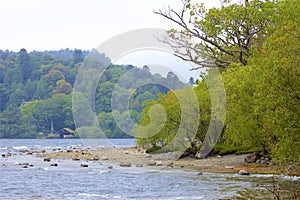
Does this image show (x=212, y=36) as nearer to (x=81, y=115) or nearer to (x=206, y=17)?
(x=206, y=17)

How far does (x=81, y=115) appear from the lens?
12975 cm

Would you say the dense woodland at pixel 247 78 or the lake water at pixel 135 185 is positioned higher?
the dense woodland at pixel 247 78

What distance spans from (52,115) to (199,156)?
126 meters

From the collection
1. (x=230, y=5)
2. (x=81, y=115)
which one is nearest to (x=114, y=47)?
(x=230, y=5)

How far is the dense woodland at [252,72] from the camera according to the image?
25844mm

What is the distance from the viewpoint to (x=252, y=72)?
110ft

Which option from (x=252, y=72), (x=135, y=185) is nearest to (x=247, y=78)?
(x=252, y=72)

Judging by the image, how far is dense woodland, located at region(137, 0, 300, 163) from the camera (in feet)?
84.8

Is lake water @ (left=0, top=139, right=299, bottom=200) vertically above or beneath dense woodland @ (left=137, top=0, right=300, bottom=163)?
beneath

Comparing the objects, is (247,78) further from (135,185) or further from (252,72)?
(135,185)

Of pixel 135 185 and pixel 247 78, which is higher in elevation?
pixel 247 78

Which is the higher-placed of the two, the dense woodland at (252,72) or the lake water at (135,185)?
the dense woodland at (252,72)

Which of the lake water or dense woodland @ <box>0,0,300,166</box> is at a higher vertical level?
dense woodland @ <box>0,0,300,166</box>

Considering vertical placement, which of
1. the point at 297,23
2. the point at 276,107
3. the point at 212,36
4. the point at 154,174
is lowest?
the point at 154,174
